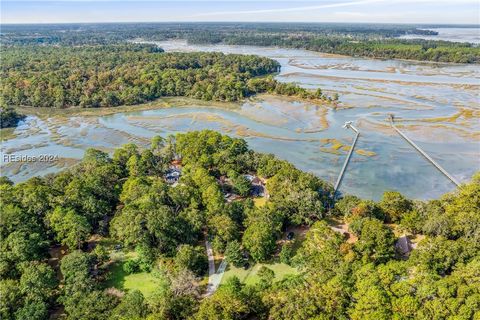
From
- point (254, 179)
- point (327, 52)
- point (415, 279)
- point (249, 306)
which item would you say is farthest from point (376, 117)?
point (327, 52)

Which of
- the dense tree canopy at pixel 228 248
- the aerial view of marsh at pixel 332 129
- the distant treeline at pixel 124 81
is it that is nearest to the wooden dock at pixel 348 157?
the aerial view of marsh at pixel 332 129

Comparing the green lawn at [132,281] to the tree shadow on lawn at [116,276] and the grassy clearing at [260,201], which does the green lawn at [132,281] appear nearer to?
the tree shadow on lawn at [116,276]

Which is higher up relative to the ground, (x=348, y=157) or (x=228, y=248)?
(x=348, y=157)

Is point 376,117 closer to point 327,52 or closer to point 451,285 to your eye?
point 451,285

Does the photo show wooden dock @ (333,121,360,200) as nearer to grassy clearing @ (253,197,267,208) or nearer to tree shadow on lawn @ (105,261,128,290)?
grassy clearing @ (253,197,267,208)

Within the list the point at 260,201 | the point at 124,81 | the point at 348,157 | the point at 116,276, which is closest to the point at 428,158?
the point at 348,157

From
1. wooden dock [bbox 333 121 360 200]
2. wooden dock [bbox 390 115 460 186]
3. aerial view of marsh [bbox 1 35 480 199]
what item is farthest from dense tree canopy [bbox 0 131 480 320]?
aerial view of marsh [bbox 1 35 480 199]

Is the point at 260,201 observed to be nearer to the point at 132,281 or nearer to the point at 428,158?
the point at 132,281
